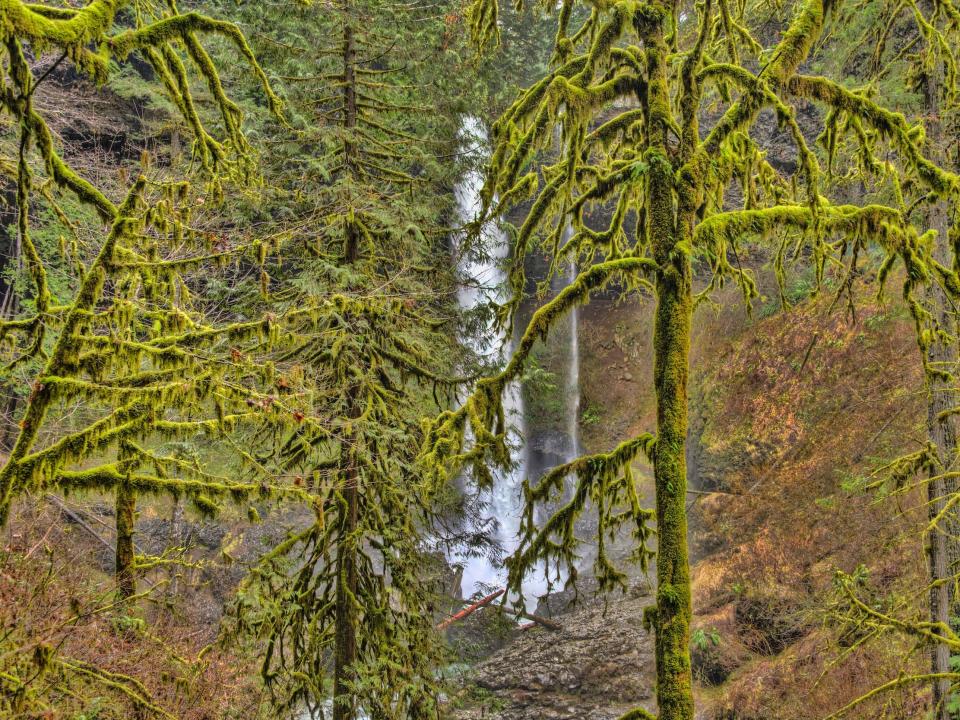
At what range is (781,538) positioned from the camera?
482 inches

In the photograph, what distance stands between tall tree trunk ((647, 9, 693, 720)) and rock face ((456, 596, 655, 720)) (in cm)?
779

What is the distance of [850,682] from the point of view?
8945 millimetres

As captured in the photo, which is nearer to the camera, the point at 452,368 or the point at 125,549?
the point at 125,549

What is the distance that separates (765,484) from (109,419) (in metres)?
12.7

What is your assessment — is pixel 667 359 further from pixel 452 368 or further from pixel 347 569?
pixel 452 368

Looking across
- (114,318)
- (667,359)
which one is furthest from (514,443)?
(667,359)

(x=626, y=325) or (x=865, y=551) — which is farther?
(x=626, y=325)

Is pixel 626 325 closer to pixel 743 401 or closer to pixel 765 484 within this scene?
pixel 743 401

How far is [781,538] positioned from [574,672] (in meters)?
4.69

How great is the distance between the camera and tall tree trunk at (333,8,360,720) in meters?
→ 7.50

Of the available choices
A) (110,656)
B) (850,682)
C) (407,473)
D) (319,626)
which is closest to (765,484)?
(850,682)

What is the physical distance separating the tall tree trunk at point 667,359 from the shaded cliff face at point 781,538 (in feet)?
18.0

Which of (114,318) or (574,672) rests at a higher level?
(114,318)

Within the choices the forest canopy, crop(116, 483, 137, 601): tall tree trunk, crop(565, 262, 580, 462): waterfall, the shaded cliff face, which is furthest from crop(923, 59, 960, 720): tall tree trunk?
crop(565, 262, 580, 462): waterfall
